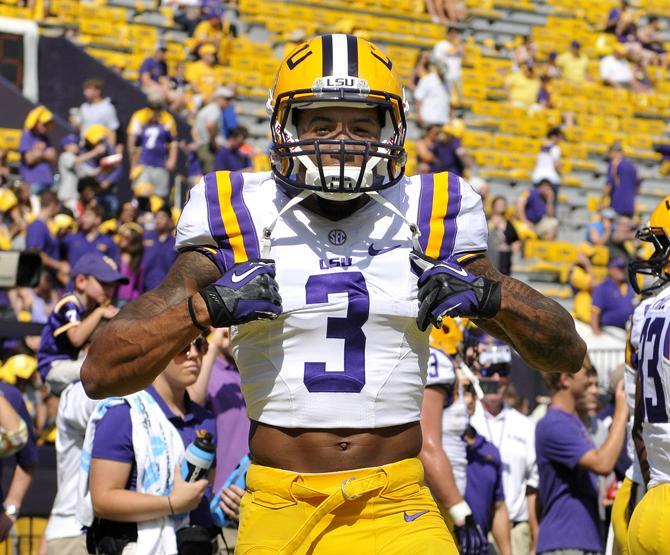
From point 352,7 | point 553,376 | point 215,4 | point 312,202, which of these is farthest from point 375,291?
point 352,7

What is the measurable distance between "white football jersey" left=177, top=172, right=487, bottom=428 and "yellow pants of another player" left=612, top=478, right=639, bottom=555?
6.76 ft

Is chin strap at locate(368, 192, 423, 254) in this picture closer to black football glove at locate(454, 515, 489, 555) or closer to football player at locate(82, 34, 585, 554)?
football player at locate(82, 34, 585, 554)

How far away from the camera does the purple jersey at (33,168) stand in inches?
469

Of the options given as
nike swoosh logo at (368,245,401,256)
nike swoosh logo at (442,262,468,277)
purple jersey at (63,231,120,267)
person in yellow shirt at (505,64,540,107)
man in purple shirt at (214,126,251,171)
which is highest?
person in yellow shirt at (505,64,540,107)

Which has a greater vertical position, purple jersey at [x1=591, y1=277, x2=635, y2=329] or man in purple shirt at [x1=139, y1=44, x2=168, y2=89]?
man in purple shirt at [x1=139, y1=44, x2=168, y2=89]

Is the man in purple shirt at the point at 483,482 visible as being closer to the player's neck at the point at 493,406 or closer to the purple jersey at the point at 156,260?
the player's neck at the point at 493,406

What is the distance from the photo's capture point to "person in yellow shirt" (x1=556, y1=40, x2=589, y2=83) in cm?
1927

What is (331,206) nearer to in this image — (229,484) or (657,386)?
(229,484)

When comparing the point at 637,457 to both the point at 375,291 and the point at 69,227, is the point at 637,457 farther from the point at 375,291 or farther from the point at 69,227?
the point at 69,227

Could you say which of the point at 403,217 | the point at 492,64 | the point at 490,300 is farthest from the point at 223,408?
the point at 492,64

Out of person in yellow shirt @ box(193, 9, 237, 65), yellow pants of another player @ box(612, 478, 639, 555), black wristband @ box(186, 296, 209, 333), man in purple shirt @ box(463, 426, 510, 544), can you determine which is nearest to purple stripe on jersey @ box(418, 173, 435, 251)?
black wristband @ box(186, 296, 209, 333)

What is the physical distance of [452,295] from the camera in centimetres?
291

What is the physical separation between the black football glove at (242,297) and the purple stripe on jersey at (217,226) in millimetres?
244

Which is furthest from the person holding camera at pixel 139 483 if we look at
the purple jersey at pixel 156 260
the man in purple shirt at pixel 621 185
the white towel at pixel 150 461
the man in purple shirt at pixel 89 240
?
the man in purple shirt at pixel 621 185
